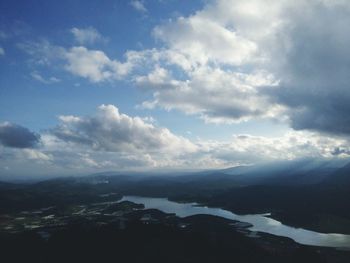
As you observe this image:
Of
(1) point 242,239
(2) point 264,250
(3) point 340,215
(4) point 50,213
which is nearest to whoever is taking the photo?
(2) point 264,250

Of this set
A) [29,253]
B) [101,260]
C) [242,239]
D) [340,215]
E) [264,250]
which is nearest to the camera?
[101,260]

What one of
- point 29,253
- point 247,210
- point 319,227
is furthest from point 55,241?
point 247,210

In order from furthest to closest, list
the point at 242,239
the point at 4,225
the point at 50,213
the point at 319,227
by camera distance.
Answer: the point at 50,213, the point at 4,225, the point at 319,227, the point at 242,239

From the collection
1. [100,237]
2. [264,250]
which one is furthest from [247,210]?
[100,237]

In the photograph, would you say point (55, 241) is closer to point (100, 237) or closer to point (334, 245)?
point (100, 237)

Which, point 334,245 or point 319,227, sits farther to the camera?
point 319,227

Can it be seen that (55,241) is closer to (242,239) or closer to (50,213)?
(242,239)

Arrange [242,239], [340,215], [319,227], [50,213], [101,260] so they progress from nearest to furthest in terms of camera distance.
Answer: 1. [101,260]
2. [242,239]
3. [319,227]
4. [340,215]
5. [50,213]

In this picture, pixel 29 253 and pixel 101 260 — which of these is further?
pixel 29 253

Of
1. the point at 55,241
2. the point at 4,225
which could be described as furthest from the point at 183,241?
the point at 4,225
